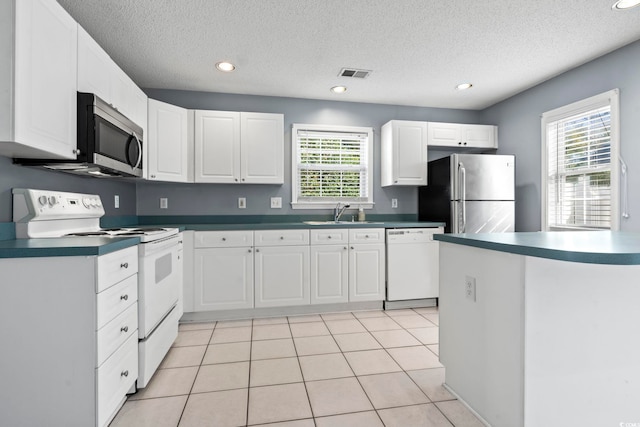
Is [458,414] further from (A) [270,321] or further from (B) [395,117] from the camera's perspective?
(B) [395,117]

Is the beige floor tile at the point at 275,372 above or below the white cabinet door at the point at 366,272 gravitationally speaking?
below

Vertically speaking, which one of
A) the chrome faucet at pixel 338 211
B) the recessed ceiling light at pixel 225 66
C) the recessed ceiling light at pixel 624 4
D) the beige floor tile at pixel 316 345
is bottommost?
the beige floor tile at pixel 316 345

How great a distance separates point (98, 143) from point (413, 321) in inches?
113

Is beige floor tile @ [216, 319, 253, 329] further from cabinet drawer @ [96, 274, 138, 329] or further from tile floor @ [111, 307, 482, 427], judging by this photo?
cabinet drawer @ [96, 274, 138, 329]

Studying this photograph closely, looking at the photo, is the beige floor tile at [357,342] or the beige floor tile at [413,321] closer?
the beige floor tile at [357,342]

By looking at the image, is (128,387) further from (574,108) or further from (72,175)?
(574,108)

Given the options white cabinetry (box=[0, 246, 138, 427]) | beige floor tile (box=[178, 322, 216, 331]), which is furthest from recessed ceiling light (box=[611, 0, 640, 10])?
beige floor tile (box=[178, 322, 216, 331])

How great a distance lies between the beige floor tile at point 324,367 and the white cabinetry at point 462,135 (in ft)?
8.97

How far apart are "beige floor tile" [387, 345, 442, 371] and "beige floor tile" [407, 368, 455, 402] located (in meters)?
0.07

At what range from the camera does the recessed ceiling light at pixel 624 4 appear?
2.02 m

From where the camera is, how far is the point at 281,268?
10.3ft

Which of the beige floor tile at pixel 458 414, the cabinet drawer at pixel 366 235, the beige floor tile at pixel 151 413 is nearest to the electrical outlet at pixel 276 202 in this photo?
the cabinet drawer at pixel 366 235

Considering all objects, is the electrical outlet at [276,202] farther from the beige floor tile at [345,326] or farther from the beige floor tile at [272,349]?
the beige floor tile at [272,349]

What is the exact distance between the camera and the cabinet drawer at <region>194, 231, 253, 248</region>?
9.76 ft
